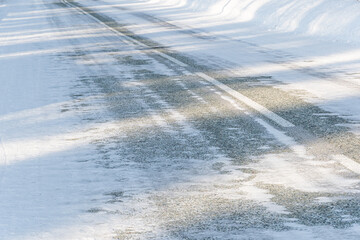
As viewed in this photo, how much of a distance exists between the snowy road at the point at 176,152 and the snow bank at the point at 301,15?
3863mm

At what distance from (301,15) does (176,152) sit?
496 inches

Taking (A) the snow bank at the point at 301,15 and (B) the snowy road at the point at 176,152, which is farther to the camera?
(A) the snow bank at the point at 301,15

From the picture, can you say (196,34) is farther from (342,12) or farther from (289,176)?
(289,176)

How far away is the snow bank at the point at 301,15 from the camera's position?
15250mm

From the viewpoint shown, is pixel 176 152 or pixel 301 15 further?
pixel 301 15

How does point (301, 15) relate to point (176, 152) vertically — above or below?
below

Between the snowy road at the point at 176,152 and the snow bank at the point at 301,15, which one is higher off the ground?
the snowy road at the point at 176,152

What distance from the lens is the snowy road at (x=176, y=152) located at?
4215 mm

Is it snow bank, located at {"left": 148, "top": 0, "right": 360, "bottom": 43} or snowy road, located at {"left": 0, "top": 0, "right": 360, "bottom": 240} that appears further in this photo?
snow bank, located at {"left": 148, "top": 0, "right": 360, "bottom": 43}

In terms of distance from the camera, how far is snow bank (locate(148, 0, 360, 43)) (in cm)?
1525

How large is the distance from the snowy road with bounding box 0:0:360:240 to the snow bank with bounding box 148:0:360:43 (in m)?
3.86

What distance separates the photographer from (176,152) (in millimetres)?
5859

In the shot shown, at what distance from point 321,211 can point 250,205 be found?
0.42 meters

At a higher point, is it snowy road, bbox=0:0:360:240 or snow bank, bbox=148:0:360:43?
snowy road, bbox=0:0:360:240
